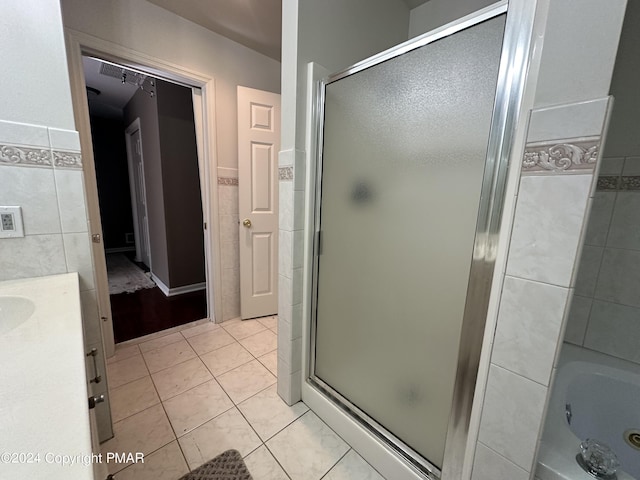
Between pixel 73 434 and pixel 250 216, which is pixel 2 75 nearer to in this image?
pixel 73 434

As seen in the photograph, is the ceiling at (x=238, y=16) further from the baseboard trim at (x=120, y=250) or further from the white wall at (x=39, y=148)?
the baseboard trim at (x=120, y=250)

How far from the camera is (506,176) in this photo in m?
0.73

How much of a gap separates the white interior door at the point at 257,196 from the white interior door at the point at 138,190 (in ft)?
6.67

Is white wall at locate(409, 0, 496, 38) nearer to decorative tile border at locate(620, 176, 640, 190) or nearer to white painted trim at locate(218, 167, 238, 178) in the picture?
decorative tile border at locate(620, 176, 640, 190)

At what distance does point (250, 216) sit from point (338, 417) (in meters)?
1.60

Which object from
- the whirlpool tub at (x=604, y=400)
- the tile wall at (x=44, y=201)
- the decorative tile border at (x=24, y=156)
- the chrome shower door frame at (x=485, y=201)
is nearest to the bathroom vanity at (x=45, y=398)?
the tile wall at (x=44, y=201)

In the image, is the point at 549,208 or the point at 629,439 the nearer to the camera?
the point at 549,208

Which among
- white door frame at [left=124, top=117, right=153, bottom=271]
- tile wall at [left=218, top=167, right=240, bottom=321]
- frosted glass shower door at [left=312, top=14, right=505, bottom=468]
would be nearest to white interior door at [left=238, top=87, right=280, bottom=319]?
tile wall at [left=218, top=167, right=240, bottom=321]

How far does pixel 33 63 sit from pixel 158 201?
87.3 inches

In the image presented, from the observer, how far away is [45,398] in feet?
1.45

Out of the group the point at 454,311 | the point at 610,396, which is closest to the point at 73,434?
the point at 454,311

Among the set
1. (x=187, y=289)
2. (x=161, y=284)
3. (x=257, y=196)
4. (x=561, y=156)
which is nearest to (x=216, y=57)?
(x=257, y=196)

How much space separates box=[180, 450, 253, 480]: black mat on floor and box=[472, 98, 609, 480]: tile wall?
0.96 m

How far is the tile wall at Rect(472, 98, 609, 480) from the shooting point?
0.60 m
